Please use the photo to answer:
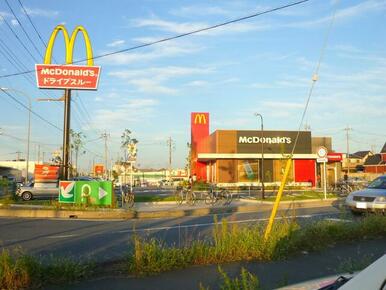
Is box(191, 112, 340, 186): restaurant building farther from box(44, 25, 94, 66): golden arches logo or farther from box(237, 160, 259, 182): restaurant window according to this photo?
box(44, 25, 94, 66): golden arches logo

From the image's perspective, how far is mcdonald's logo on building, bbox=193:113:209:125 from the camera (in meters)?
64.9

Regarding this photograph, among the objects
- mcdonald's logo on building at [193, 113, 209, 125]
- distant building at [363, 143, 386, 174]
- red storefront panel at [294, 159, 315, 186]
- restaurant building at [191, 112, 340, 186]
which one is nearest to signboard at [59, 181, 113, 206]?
restaurant building at [191, 112, 340, 186]

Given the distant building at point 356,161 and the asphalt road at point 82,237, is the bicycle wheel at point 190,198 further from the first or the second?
the distant building at point 356,161

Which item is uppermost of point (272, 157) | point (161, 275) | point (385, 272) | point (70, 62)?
point (70, 62)

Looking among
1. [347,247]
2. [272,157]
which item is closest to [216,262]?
[347,247]

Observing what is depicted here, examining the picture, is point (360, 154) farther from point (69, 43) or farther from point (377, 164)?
point (69, 43)

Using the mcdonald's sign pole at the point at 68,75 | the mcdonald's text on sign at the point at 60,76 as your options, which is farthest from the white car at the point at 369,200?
the mcdonald's text on sign at the point at 60,76

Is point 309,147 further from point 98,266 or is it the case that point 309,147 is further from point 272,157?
point 98,266

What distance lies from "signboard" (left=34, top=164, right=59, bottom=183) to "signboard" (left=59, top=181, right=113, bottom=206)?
323 inches

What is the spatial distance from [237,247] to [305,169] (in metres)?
43.7

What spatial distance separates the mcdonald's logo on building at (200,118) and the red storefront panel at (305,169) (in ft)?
58.0

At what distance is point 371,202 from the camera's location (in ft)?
53.0

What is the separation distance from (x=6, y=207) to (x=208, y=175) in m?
35.8

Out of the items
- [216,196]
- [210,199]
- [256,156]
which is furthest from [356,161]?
[210,199]
